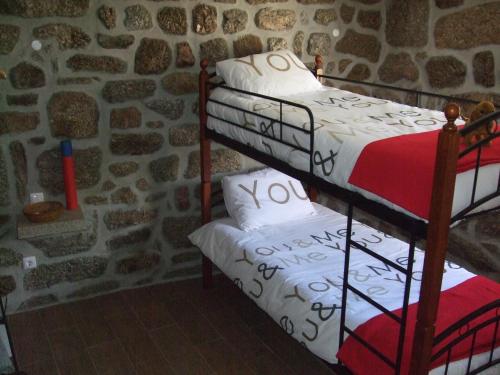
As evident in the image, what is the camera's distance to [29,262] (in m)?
2.92

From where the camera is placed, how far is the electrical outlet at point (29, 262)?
2.91 m

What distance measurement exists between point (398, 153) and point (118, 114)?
72.4 inches

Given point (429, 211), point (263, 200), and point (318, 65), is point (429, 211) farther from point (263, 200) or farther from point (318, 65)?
point (318, 65)

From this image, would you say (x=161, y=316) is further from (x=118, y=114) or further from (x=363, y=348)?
(x=363, y=348)

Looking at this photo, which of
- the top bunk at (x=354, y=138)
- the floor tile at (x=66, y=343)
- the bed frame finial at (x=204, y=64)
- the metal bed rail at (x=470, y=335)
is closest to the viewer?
the top bunk at (x=354, y=138)

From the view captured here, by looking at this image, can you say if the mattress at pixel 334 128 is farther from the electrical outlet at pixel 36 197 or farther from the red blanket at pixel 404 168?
the electrical outlet at pixel 36 197

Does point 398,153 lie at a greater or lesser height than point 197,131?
greater

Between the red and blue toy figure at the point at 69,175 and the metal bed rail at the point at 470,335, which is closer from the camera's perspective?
the metal bed rail at the point at 470,335

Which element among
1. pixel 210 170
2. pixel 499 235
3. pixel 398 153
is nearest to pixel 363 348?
pixel 398 153

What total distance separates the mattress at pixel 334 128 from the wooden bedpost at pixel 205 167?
0.37 ft

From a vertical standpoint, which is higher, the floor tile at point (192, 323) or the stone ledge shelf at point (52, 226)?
the stone ledge shelf at point (52, 226)

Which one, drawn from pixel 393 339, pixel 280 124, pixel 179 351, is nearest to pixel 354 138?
pixel 280 124

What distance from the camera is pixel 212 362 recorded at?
2564mm

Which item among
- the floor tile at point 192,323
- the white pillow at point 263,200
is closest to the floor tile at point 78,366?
the floor tile at point 192,323
